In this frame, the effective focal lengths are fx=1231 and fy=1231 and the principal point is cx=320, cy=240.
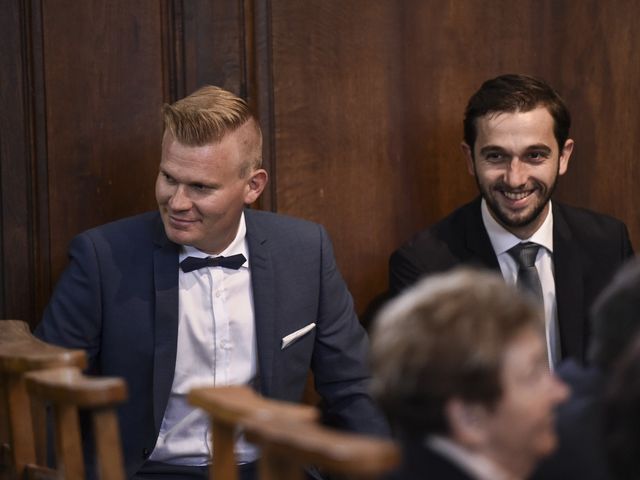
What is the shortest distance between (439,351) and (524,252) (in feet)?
6.54

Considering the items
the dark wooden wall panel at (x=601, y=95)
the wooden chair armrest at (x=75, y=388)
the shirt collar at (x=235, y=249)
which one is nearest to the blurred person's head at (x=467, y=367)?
the wooden chair armrest at (x=75, y=388)

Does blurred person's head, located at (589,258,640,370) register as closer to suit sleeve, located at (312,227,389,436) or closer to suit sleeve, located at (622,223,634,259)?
suit sleeve, located at (312,227,389,436)

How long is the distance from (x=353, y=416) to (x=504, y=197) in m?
0.80

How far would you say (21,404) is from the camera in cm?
245

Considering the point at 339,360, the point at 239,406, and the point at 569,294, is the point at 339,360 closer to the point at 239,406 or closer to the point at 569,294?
the point at 569,294

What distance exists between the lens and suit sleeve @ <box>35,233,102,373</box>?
10.2 feet

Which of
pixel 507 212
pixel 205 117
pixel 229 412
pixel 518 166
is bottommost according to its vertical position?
pixel 229 412

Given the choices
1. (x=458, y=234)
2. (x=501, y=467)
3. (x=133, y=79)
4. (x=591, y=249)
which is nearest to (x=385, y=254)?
(x=458, y=234)

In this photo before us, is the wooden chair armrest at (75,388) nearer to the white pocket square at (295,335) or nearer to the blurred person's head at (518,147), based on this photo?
the white pocket square at (295,335)

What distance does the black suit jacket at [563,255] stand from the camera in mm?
3562

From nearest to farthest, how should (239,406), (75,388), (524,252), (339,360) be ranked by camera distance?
(239,406) → (75,388) → (339,360) → (524,252)

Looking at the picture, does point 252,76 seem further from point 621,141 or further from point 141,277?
point 621,141

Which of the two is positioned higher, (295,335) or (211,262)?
(211,262)

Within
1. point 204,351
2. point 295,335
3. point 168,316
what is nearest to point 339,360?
point 295,335
